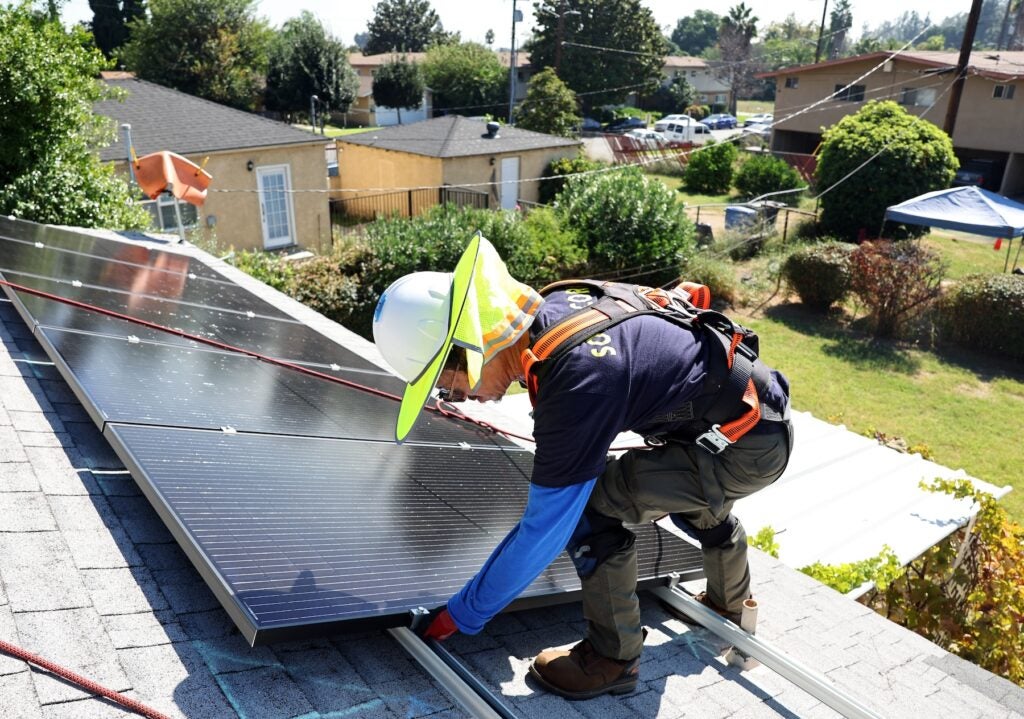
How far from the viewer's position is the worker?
9.12ft

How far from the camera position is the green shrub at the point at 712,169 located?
3681 cm

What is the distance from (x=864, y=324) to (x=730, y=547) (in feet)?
56.0

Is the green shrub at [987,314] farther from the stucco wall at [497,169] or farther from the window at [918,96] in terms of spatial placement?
the window at [918,96]

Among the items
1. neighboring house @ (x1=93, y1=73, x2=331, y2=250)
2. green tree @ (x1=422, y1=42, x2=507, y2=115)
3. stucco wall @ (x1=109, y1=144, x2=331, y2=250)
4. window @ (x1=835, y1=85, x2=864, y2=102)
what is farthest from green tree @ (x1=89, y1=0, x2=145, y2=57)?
window @ (x1=835, y1=85, x2=864, y2=102)

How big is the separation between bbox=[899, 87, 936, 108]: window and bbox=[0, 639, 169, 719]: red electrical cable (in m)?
44.0

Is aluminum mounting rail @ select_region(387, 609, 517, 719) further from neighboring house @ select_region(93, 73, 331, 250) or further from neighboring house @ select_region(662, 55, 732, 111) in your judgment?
neighboring house @ select_region(662, 55, 732, 111)

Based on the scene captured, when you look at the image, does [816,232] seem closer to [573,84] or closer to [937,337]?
[937,337]

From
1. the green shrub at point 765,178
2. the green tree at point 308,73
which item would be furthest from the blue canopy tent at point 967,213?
the green tree at point 308,73

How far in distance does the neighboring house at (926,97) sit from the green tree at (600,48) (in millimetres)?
22330

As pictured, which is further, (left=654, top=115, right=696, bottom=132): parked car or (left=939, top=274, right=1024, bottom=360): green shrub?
(left=654, top=115, right=696, bottom=132): parked car

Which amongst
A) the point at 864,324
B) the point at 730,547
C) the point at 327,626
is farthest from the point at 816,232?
the point at 327,626

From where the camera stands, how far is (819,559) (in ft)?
21.1

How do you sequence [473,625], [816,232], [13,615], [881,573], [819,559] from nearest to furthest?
[13,615] → [473,625] → [881,573] → [819,559] → [816,232]

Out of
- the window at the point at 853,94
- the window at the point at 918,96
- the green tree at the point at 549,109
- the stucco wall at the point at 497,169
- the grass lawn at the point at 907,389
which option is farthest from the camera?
the green tree at the point at 549,109
